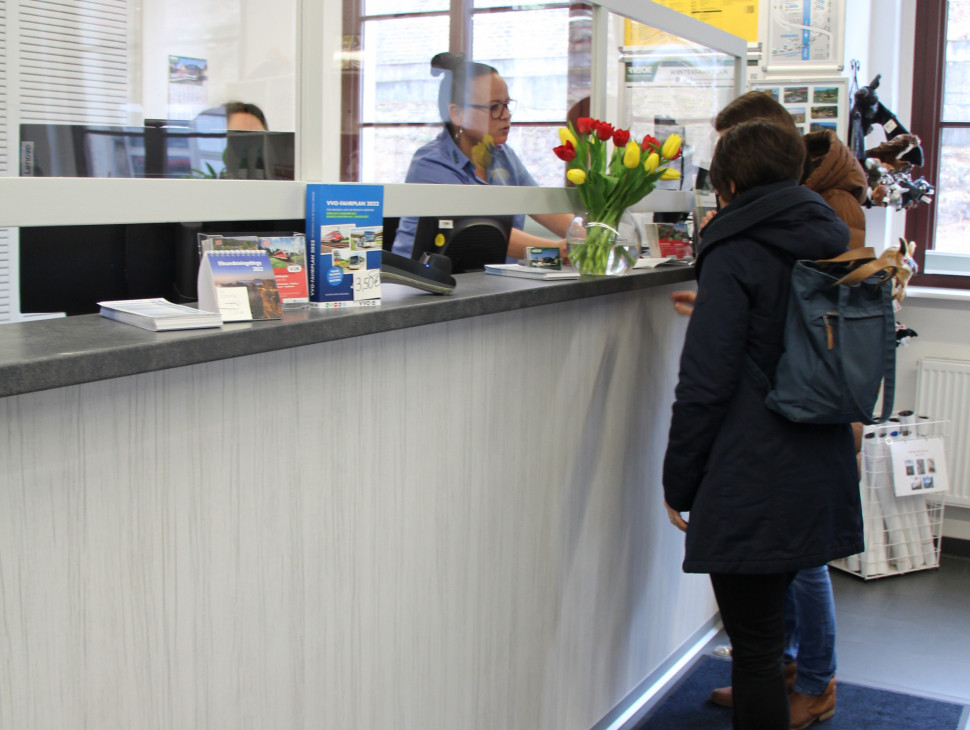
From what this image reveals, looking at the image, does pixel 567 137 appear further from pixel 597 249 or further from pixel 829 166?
pixel 829 166

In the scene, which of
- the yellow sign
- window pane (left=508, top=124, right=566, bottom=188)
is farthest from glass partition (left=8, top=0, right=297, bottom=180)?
the yellow sign

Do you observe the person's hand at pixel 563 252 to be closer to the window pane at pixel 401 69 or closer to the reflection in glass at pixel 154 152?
the window pane at pixel 401 69

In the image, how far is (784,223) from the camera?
188cm

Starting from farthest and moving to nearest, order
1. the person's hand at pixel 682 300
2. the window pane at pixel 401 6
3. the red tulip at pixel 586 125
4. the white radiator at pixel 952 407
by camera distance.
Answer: the white radiator at pixel 952 407 → the person's hand at pixel 682 300 → the red tulip at pixel 586 125 → the window pane at pixel 401 6

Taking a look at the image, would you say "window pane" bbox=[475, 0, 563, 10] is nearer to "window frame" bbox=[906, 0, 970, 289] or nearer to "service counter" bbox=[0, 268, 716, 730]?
"service counter" bbox=[0, 268, 716, 730]

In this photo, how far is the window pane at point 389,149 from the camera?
186 cm

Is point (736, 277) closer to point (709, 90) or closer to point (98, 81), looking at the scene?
point (98, 81)

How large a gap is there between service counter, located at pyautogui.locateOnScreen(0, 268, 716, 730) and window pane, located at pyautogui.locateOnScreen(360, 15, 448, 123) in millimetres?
415

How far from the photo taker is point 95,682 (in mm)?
1164

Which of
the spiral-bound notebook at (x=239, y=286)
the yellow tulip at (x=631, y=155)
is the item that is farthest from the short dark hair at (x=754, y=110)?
the spiral-bound notebook at (x=239, y=286)

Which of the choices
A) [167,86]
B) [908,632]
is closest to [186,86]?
[167,86]

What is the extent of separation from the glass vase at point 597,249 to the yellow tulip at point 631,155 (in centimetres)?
15

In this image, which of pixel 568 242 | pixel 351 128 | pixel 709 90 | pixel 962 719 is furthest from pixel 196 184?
pixel 962 719

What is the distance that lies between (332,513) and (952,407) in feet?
11.2
